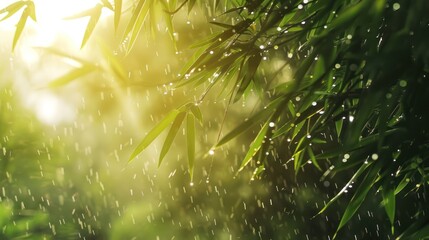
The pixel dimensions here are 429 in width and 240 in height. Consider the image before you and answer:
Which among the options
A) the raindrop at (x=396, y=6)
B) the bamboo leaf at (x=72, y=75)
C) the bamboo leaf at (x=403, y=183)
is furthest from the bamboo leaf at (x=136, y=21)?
the bamboo leaf at (x=403, y=183)

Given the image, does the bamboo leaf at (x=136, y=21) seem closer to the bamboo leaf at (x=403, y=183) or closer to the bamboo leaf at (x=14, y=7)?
the bamboo leaf at (x=14, y=7)

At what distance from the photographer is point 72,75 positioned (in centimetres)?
201

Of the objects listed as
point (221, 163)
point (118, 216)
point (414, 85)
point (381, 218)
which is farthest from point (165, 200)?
point (414, 85)

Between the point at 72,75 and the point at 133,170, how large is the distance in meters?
5.67

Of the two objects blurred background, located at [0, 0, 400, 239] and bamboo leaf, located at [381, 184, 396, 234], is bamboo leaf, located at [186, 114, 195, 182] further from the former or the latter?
blurred background, located at [0, 0, 400, 239]

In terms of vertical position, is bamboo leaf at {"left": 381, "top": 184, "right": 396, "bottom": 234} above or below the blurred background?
below

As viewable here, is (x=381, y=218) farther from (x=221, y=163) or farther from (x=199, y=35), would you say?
(x=199, y=35)

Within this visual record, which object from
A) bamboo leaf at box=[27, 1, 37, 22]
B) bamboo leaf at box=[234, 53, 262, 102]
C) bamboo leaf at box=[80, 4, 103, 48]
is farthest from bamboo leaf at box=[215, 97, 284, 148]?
bamboo leaf at box=[27, 1, 37, 22]

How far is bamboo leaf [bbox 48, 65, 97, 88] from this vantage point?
6.45ft

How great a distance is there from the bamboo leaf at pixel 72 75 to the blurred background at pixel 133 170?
1725 mm

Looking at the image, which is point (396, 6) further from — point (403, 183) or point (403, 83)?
point (403, 183)

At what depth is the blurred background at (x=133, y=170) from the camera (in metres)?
5.25

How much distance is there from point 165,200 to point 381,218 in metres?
2.58

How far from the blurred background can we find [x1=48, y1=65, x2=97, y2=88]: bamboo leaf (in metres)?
1.73
